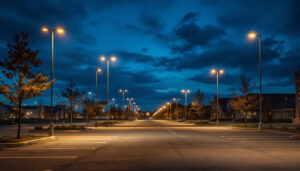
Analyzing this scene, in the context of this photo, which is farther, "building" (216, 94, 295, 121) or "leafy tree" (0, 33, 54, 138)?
"building" (216, 94, 295, 121)

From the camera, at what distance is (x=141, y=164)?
1062cm

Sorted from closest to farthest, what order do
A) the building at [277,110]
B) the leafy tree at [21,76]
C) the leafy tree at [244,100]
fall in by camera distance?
the leafy tree at [21,76] → the leafy tree at [244,100] → the building at [277,110]

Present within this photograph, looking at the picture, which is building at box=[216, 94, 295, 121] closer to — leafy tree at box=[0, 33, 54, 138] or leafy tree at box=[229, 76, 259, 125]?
leafy tree at box=[229, 76, 259, 125]

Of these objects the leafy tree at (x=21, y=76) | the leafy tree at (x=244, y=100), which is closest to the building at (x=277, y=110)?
the leafy tree at (x=244, y=100)

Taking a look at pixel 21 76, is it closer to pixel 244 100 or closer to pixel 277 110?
pixel 244 100

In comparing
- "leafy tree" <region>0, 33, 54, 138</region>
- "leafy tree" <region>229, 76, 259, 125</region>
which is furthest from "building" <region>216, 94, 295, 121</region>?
"leafy tree" <region>0, 33, 54, 138</region>

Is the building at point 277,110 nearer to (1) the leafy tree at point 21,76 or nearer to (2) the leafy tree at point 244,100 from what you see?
(2) the leafy tree at point 244,100

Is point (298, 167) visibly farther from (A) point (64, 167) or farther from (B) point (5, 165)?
(B) point (5, 165)

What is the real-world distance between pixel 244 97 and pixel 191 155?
32753 mm

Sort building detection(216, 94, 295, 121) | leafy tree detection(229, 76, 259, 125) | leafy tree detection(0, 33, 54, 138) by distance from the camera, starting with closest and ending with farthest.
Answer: leafy tree detection(0, 33, 54, 138) < leafy tree detection(229, 76, 259, 125) < building detection(216, 94, 295, 121)

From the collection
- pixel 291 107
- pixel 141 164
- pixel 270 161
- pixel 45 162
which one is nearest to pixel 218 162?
pixel 270 161

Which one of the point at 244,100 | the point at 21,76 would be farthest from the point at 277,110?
the point at 21,76

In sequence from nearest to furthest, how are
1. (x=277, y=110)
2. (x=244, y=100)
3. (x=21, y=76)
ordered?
(x=21, y=76)
(x=244, y=100)
(x=277, y=110)

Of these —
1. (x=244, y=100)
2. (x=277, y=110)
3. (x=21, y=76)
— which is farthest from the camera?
(x=277, y=110)
